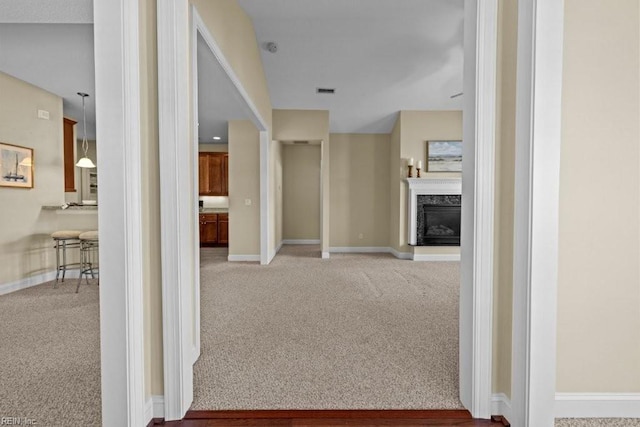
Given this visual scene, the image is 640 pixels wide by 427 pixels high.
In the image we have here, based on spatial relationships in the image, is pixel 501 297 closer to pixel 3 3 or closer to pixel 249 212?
pixel 3 3

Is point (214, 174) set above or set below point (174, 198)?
above

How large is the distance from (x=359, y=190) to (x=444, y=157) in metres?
1.98

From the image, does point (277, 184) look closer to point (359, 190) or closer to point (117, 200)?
point (359, 190)

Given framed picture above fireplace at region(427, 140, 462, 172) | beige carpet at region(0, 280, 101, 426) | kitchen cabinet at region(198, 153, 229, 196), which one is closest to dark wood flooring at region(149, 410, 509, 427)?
beige carpet at region(0, 280, 101, 426)

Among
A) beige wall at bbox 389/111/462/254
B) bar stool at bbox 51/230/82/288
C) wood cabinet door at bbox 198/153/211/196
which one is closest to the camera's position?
bar stool at bbox 51/230/82/288

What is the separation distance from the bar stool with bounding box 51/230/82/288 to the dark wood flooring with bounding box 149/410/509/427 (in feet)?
11.5

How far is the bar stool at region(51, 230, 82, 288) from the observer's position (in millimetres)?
4057

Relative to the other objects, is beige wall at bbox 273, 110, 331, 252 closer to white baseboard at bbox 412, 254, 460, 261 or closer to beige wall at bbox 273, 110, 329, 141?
beige wall at bbox 273, 110, 329, 141

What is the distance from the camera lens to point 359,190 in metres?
7.57

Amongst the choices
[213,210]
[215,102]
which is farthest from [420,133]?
[213,210]

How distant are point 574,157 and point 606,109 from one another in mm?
281

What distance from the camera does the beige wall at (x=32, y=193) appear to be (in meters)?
4.02

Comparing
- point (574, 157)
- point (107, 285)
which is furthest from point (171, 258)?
point (574, 157)

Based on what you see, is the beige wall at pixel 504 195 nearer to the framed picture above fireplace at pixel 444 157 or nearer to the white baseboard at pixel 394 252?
the white baseboard at pixel 394 252
